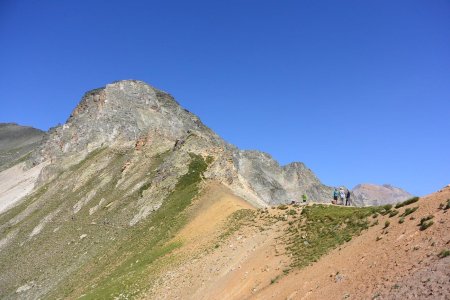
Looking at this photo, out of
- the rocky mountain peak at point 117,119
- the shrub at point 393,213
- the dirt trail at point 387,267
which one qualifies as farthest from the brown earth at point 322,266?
the rocky mountain peak at point 117,119

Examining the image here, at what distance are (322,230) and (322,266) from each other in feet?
20.2

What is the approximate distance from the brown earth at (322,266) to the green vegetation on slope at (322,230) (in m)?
0.97

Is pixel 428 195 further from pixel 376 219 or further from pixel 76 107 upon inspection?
pixel 76 107

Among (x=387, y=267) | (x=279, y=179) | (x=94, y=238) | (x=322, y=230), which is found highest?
(x=279, y=179)

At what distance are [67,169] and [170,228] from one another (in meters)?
64.5

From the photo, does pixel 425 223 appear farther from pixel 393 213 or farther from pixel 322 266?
pixel 322 266

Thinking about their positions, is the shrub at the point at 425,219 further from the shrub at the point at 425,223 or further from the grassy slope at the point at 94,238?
the grassy slope at the point at 94,238

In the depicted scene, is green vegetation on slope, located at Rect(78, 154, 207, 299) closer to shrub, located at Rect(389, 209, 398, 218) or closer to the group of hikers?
the group of hikers

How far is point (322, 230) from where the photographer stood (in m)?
31.3

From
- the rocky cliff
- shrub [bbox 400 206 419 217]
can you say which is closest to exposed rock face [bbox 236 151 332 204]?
the rocky cliff

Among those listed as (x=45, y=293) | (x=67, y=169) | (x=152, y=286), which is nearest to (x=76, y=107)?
(x=67, y=169)

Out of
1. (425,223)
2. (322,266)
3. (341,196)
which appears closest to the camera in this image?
(425,223)

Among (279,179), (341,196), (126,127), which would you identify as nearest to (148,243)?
(341,196)

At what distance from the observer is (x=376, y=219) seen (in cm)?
2773
